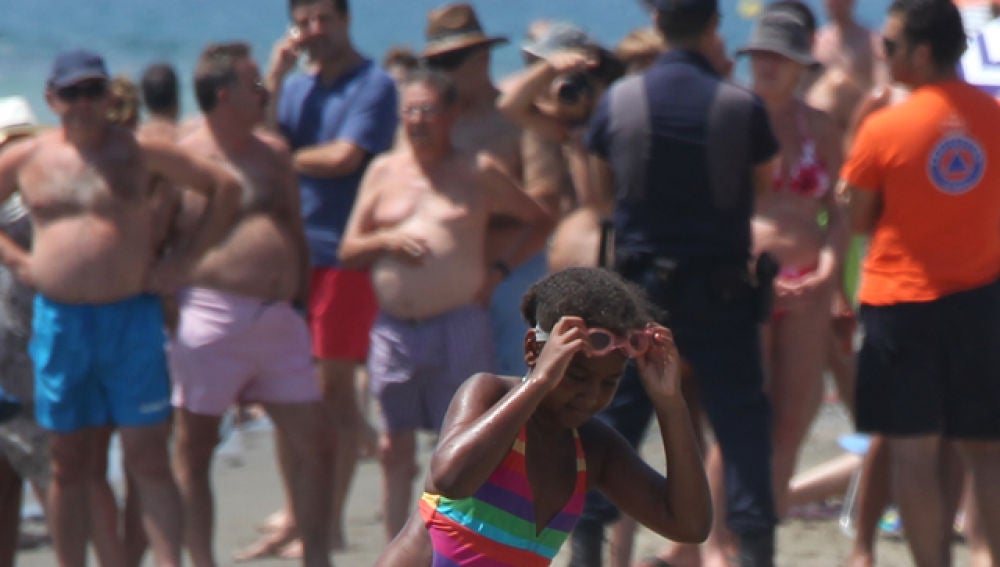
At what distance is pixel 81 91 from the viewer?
6000 mm

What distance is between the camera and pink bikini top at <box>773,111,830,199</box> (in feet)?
21.3

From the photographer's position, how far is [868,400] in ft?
19.0

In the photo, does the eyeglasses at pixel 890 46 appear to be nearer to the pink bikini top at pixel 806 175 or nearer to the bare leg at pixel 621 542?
the pink bikini top at pixel 806 175

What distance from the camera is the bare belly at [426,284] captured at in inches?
248

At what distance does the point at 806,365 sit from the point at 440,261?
1377mm

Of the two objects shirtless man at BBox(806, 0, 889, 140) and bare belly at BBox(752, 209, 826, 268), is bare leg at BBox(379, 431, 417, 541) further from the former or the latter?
shirtless man at BBox(806, 0, 889, 140)

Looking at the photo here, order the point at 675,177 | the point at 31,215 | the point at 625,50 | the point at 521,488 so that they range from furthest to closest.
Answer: the point at 625,50, the point at 31,215, the point at 675,177, the point at 521,488

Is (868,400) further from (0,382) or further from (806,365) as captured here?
(0,382)

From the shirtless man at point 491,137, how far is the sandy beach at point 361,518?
921 mm

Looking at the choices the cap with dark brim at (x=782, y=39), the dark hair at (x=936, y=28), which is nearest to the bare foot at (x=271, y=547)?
the cap with dark brim at (x=782, y=39)

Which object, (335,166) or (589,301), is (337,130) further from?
(589,301)

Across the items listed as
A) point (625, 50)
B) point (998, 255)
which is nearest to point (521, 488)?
point (998, 255)

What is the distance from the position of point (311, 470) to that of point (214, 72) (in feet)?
4.89

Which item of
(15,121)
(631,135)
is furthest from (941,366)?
(15,121)
